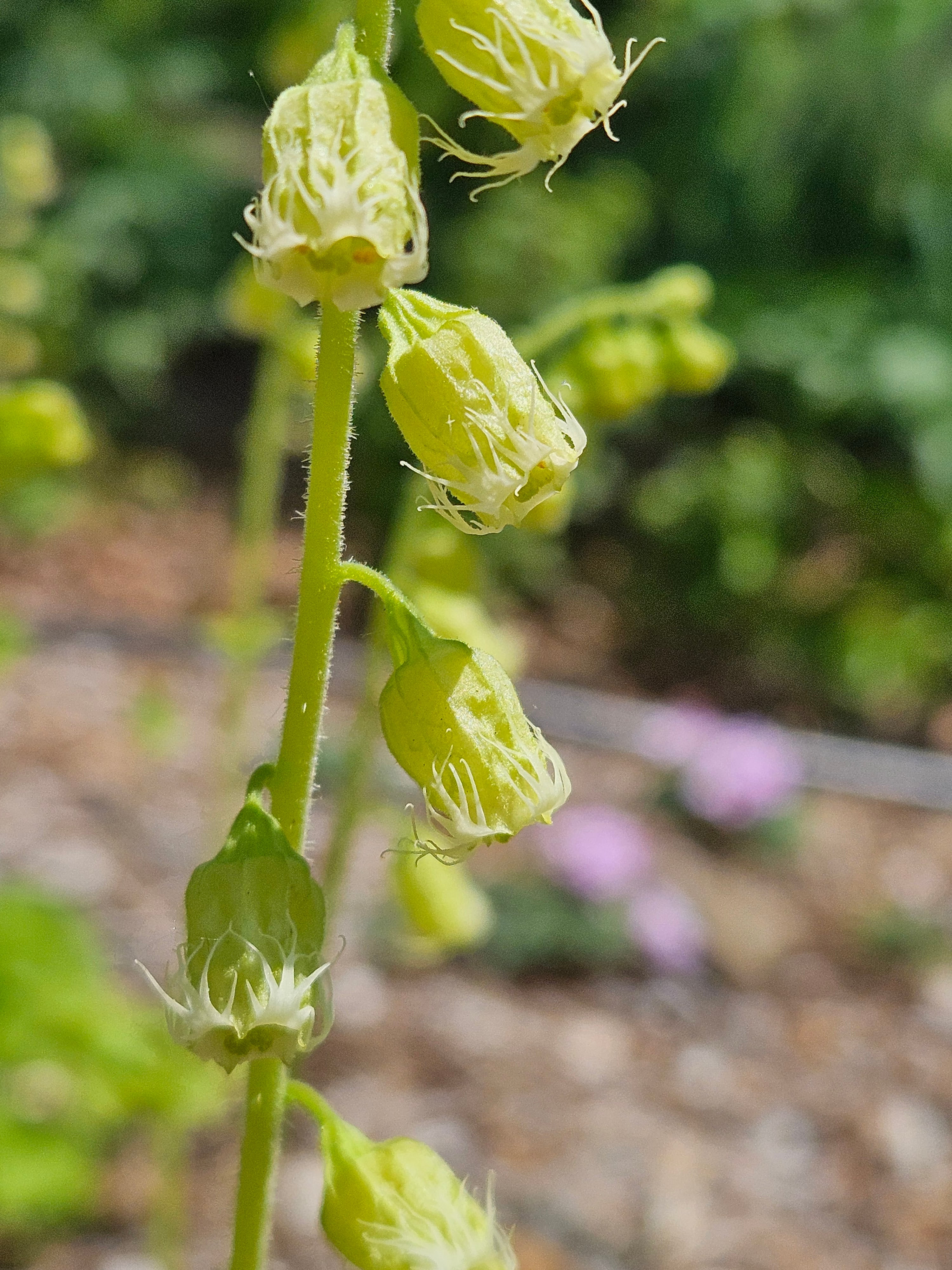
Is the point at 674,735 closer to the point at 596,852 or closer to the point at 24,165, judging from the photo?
the point at 596,852

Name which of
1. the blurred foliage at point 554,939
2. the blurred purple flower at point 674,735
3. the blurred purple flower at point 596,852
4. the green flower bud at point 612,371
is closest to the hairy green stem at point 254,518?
the green flower bud at point 612,371

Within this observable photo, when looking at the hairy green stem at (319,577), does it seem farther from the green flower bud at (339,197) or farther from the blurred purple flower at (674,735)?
the blurred purple flower at (674,735)

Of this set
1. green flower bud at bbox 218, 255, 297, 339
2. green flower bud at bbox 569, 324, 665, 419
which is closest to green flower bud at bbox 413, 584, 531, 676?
green flower bud at bbox 569, 324, 665, 419

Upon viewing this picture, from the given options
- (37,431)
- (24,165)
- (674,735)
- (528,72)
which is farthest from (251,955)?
(674,735)

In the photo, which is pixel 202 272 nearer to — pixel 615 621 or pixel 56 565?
pixel 56 565

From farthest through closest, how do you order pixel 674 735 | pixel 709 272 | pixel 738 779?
pixel 709 272 < pixel 674 735 < pixel 738 779

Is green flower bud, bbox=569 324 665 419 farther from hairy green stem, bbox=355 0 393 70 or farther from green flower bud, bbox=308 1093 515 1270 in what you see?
green flower bud, bbox=308 1093 515 1270
